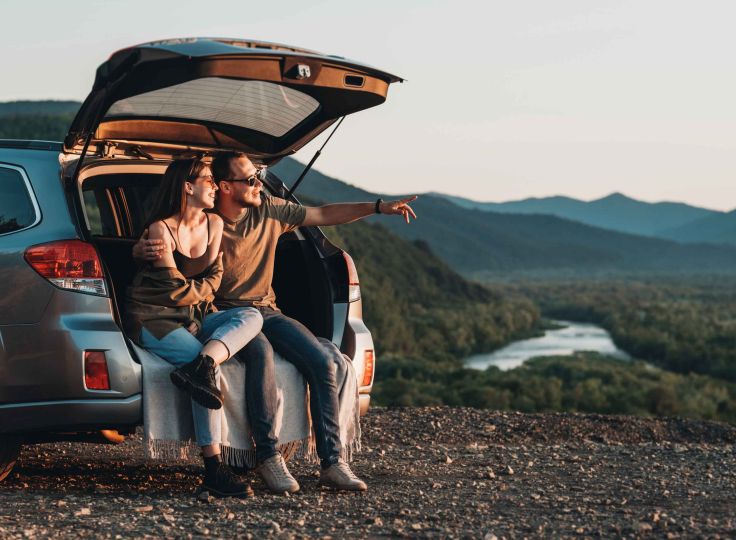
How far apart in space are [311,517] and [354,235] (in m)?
82.8

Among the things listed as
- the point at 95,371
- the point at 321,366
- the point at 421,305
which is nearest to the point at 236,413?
the point at 321,366

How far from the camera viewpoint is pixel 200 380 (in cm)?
575

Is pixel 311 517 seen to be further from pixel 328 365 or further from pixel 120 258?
pixel 120 258

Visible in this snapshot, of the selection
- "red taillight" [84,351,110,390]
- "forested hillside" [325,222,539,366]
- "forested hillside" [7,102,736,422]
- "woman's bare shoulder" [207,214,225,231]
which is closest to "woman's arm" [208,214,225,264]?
"woman's bare shoulder" [207,214,225,231]

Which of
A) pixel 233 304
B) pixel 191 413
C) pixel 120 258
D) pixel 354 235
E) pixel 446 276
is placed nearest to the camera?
pixel 191 413

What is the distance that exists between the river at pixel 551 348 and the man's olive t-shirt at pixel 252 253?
4114cm

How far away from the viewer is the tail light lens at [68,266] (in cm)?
574

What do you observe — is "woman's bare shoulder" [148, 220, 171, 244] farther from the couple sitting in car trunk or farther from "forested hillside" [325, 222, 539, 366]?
"forested hillside" [325, 222, 539, 366]

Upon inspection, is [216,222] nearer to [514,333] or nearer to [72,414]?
[72,414]

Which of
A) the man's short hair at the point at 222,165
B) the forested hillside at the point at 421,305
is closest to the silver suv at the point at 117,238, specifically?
the man's short hair at the point at 222,165

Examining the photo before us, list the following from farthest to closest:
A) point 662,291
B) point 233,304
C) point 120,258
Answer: point 662,291 < point 120,258 < point 233,304

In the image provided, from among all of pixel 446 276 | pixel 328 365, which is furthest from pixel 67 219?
pixel 446 276

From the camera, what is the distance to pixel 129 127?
6719 mm

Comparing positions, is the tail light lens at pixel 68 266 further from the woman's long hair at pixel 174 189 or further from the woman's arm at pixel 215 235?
the woman's arm at pixel 215 235
